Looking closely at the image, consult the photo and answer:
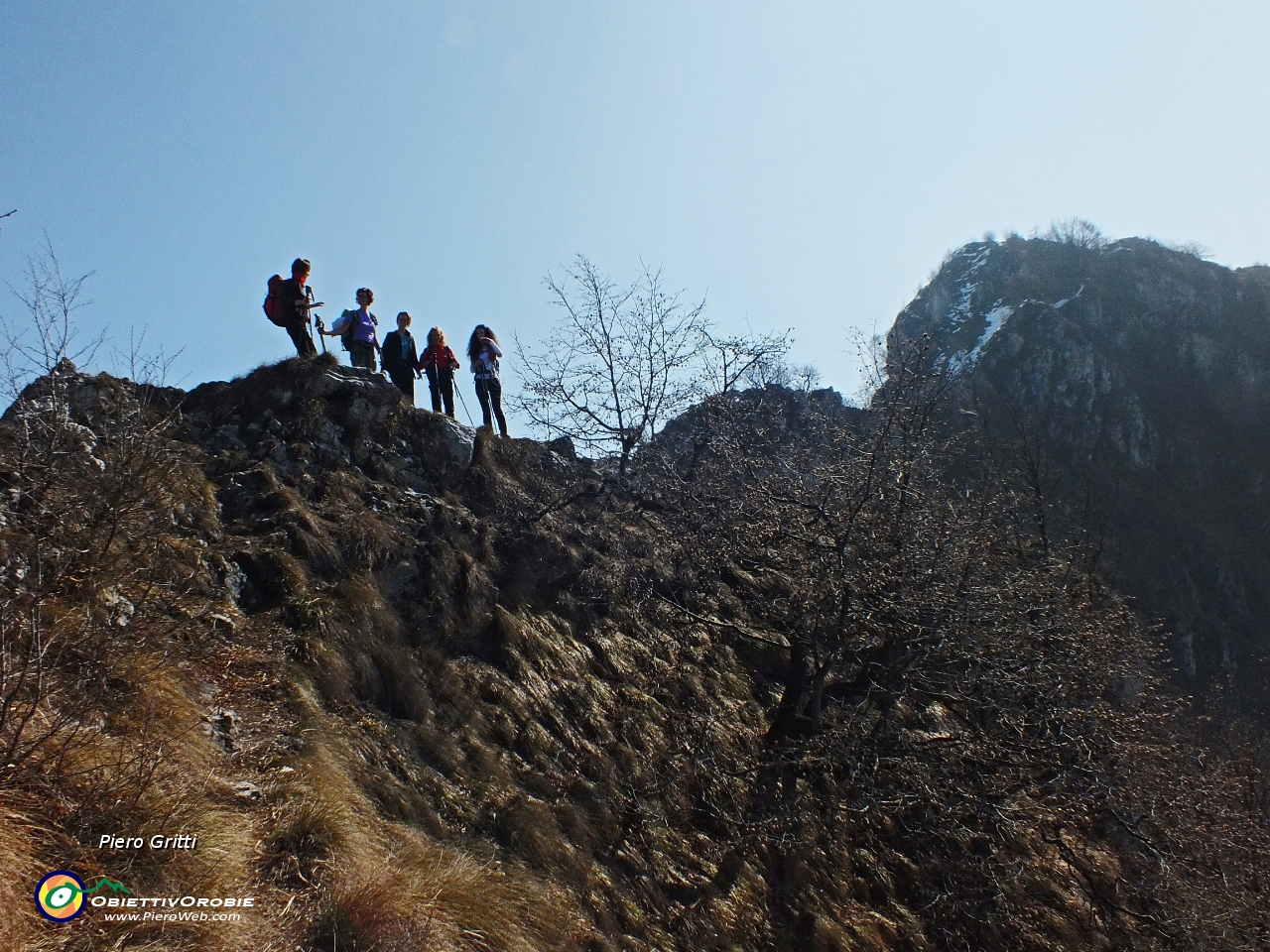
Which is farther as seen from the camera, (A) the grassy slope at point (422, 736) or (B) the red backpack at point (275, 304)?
(B) the red backpack at point (275, 304)

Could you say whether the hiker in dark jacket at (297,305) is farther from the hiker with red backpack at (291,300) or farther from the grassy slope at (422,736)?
the grassy slope at (422,736)

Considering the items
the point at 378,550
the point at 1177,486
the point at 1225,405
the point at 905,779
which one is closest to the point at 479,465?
the point at 378,550

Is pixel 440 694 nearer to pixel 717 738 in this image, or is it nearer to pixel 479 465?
pixel 717 738

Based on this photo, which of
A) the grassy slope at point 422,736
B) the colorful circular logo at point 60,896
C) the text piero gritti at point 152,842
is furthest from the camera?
the grassy slope at point 422,736

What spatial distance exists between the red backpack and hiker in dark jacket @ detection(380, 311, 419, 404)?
148cm

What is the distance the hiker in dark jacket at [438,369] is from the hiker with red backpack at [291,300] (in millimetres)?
1975

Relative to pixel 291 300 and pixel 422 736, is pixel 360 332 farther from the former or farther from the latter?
pixel 422 736

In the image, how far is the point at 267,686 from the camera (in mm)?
5676

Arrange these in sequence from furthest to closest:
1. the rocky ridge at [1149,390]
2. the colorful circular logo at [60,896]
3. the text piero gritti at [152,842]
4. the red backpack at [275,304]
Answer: the rocky ridge at [1149,390] < the red backpack at [275,304] < the text piero gritti at [152,842] < the colorful circular logo at [60,896]

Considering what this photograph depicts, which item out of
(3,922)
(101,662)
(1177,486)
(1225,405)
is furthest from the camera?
(1225,405)

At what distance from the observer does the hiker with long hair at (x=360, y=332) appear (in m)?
10.6

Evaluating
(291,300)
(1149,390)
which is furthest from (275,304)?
(1149,390)

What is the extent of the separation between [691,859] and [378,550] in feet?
14.0

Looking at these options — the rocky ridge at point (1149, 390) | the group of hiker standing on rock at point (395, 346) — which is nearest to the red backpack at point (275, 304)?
the group of hiker standing on rock at point (395, 346)
